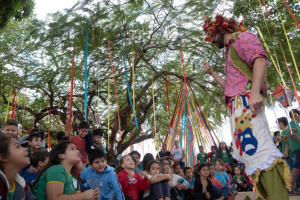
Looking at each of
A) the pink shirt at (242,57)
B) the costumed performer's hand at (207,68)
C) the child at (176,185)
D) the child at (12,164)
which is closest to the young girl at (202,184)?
the child at (176,185)

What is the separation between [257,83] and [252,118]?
24cm

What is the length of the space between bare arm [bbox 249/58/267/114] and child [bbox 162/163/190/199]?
286 centimetres

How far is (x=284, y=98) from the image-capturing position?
3.91m

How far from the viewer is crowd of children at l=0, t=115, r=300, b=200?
6.32ft

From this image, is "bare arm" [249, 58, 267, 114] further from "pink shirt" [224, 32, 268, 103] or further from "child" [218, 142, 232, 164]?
"child" [218, 142, 232, 164]

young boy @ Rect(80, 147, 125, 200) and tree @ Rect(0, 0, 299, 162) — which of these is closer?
young boy @ Rect(80, 147, 125, 200)

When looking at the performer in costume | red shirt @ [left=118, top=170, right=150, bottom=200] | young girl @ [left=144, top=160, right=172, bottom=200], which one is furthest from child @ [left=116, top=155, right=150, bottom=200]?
the performer in costume

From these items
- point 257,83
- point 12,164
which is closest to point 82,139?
point 12,164

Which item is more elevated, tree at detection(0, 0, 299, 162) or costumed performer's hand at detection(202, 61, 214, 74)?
tree at detection(0, 0, 299, 162)

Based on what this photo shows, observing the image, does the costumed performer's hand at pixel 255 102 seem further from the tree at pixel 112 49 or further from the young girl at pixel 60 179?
the tree at pixel 112 49

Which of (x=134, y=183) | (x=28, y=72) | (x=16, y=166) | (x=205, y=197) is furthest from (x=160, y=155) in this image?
(x=16, y=166)

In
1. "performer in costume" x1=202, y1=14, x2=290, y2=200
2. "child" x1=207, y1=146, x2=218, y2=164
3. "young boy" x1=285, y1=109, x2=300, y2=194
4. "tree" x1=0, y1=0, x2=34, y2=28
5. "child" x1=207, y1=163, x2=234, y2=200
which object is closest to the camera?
"performer in costume" x1=202, y1=14, x2=290, y2=200

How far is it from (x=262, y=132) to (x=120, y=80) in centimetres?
751

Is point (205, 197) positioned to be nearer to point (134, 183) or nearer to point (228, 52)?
point (134, 183)
